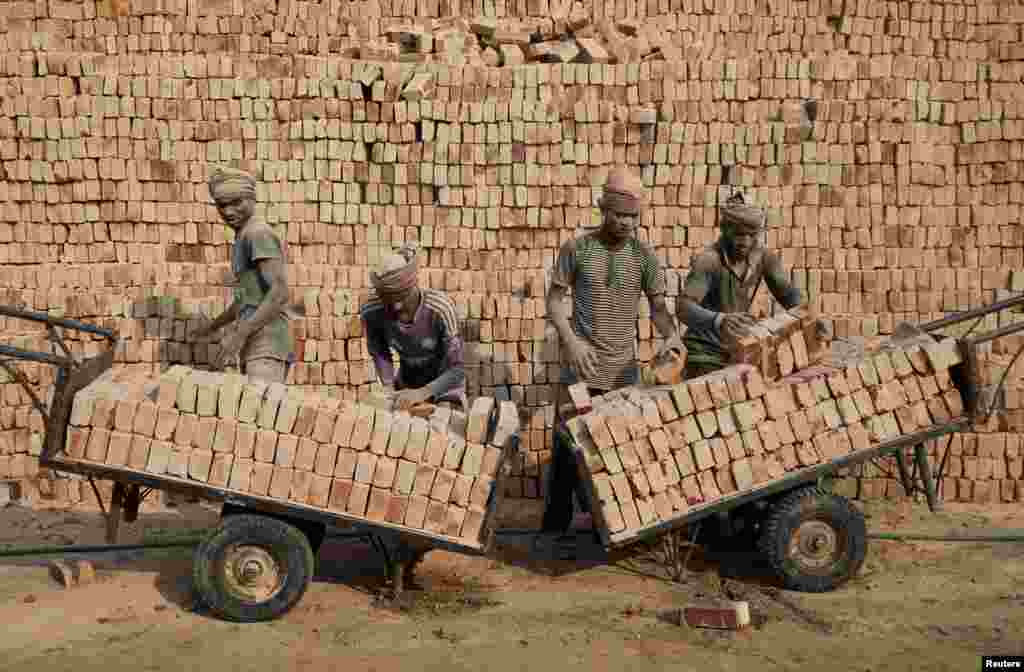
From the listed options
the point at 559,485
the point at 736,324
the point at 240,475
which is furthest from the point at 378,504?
the point at 736,324

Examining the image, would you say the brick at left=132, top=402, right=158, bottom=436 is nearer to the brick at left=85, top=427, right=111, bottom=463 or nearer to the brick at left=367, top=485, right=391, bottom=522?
the brick at left=85, top=427, right=111, bottom=463

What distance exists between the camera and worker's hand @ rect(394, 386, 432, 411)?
20.1ft

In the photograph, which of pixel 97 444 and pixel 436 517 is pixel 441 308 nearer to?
pixel 436 517

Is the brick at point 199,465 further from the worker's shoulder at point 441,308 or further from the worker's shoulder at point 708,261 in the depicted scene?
the worker's shoulder at point 708,261

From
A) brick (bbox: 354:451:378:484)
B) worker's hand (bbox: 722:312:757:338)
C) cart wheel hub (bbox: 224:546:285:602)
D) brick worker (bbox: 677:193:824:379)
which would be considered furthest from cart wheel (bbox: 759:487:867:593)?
cart wheel hub (bbox: 224:546:285:602)

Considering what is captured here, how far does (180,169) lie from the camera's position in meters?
9.48

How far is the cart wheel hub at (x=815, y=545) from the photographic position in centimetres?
612

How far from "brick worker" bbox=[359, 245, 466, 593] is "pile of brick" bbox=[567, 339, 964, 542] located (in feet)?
3.18

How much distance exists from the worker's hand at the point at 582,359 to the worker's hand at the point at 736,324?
0.91 meters

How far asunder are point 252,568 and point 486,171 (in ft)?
15.4

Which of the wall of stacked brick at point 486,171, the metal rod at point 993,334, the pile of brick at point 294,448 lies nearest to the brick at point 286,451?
the pile of brick at point 294,448

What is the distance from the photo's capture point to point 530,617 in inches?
233

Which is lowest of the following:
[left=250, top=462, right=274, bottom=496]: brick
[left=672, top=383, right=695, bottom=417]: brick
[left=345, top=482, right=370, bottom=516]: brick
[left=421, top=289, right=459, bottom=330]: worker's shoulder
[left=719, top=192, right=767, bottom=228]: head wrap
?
[left=345, top=482, right=370, bottom=516]: brick

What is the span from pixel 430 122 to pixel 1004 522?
19.0 ft
